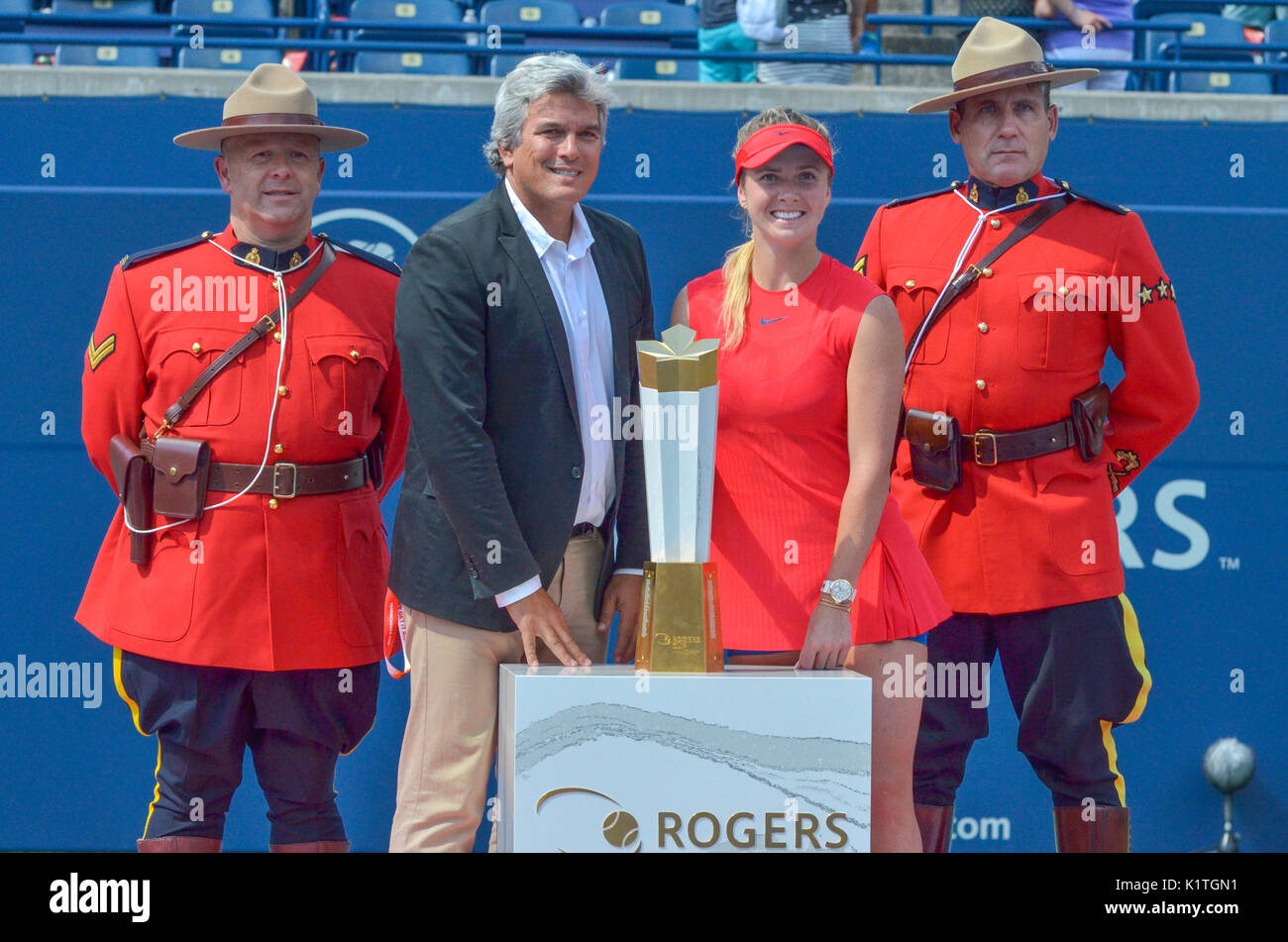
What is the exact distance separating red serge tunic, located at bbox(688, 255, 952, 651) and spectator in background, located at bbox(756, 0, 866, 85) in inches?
96.0

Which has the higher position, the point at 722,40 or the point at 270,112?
the point at 722,40

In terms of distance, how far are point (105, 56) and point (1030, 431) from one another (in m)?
4.23

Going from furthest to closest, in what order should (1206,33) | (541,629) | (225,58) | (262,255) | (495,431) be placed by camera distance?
1. (1206,33)
2. (225,58)
3. (262,255)
4. (495,431)
5. (541,629)

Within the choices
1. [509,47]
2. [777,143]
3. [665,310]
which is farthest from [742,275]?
[509,47]

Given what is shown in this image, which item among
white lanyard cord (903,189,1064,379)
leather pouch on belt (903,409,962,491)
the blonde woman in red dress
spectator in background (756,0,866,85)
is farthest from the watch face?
spectator in background (756,0,866,85)

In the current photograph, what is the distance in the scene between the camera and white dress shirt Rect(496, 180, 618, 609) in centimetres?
312

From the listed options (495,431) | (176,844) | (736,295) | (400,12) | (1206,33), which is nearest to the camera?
(495,431)

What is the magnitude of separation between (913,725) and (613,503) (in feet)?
2.44

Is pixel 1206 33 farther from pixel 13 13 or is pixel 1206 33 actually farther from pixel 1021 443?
pixel 13 13

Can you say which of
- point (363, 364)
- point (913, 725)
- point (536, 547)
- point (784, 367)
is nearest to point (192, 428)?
point (363, 364)

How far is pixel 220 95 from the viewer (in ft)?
16.0

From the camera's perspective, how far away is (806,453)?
3.13 m

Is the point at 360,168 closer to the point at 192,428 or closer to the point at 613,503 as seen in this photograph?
the point at 192,428

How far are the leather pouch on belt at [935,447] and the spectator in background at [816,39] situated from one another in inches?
82.0
